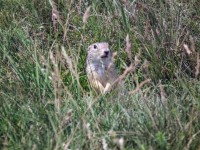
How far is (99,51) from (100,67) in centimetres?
23

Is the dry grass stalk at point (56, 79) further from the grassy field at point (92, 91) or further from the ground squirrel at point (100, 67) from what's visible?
the ground squirrel at point (100, 67)

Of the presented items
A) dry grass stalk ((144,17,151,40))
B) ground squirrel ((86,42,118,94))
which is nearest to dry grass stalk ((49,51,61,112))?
ground squirrel ((86,42,118,94))

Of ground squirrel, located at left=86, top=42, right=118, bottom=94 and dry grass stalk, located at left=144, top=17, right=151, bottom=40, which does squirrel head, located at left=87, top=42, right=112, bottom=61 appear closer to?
ground squirrel, located at left=86, top=42, right=118, bottom=94

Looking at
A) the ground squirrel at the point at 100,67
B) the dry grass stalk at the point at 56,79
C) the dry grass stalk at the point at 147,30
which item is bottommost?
the ground squirrel at the point at 100,67

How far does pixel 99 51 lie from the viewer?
Answer: 173 inches

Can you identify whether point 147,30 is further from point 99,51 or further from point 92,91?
point 92,91

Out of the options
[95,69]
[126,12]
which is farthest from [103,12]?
[95,69]

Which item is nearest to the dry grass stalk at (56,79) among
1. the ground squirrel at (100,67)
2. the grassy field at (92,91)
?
the grassy field at (92,91)

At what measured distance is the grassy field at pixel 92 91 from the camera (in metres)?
2.99

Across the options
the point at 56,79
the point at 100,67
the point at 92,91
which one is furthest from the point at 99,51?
the point at 56,79

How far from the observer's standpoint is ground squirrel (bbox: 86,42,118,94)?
172 inches

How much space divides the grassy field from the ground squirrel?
103 millimetres

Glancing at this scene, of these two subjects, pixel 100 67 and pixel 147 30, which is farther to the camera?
pixel 100 67

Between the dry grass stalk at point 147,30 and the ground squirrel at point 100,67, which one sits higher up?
the dry grass stalk at point 147,30
